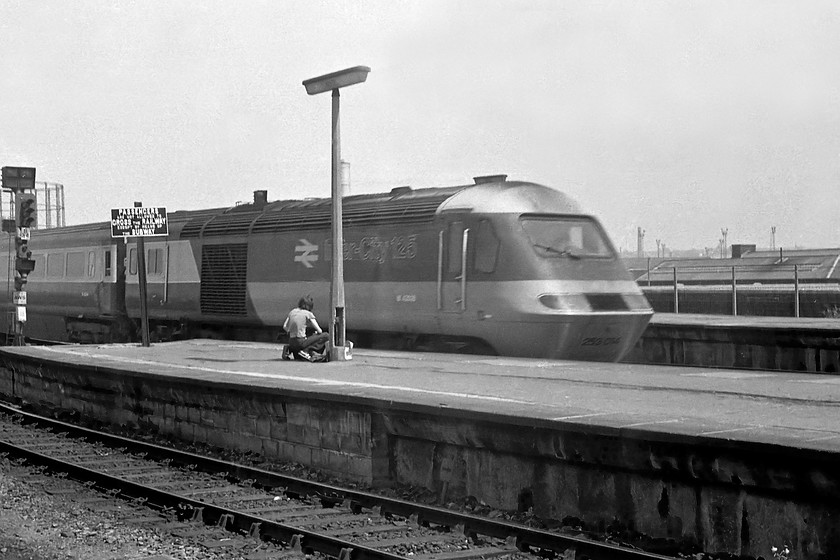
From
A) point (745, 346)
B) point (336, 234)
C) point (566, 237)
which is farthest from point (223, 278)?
point (745, 346)

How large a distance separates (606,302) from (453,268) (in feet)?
8.58

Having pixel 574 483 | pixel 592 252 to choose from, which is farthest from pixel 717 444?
pixel 592 252

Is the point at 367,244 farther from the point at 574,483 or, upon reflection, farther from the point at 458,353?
the point at 574,483

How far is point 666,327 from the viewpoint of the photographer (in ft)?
76.1

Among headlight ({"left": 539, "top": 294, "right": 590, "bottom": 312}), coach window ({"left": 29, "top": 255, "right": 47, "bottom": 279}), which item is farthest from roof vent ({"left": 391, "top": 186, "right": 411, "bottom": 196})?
coach window ({"left": 29, "top": 255, "right": 47, "bottom": 279})

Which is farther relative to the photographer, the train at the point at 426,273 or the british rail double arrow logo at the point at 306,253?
the british rail double arrow logo at the point at 306,253

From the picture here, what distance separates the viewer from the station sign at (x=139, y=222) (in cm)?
Result: 2064

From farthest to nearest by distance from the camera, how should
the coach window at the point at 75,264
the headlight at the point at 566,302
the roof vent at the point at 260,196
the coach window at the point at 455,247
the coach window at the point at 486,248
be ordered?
1. the coach window at the point at 75,264
2. the roof vent at the point at 260,196
3. the coach window at the point at 455,247
4. the coach window at the point at 486,248
5. the headlight at the point at 566,302

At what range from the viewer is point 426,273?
1838 centimetres

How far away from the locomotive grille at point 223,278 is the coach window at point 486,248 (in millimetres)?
7463

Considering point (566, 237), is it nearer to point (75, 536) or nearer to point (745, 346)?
point (745, 346)

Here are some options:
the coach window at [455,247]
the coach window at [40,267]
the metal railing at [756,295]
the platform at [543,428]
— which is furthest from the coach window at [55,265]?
the metal railing at [756,295]

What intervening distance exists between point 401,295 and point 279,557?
10.7m

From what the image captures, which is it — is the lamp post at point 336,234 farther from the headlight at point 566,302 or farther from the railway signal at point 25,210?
the railway signal at point 25,210
